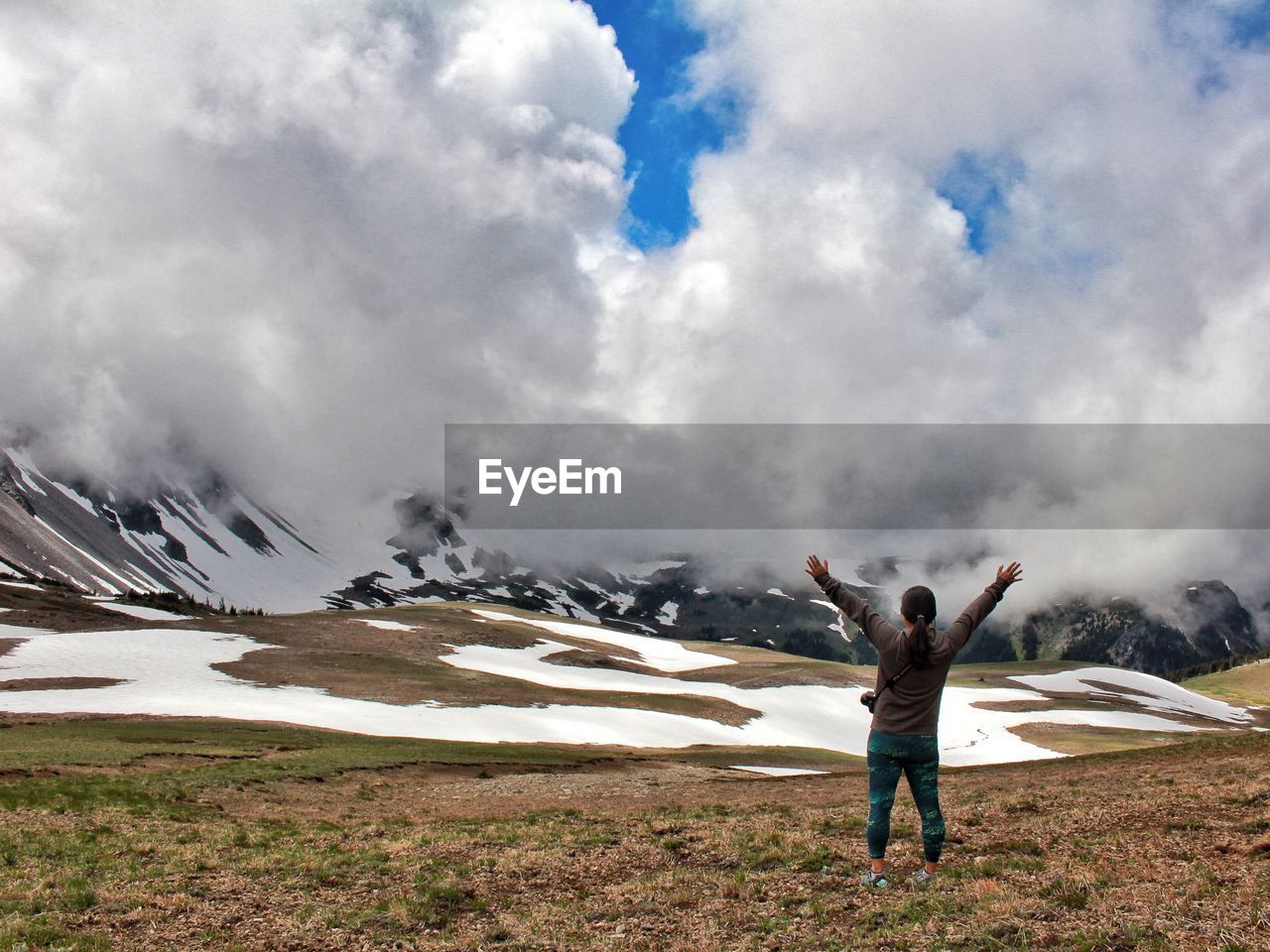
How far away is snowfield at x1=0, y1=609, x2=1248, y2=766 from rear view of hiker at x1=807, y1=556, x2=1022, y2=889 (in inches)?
1768

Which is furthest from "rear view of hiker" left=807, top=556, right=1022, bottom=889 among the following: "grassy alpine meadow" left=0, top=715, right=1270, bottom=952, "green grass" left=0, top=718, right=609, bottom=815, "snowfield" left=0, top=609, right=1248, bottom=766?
"snowfield" left=0, top=609, right=1248, bottom=766

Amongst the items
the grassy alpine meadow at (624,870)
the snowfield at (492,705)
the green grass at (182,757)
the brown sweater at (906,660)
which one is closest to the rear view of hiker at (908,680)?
the brown sweater at (906,660)

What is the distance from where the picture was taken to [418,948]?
11.7 metres

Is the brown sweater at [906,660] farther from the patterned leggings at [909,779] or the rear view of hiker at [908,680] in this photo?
the patterned leggings at [909,779]

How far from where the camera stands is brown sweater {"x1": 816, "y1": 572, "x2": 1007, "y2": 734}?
11781 mm

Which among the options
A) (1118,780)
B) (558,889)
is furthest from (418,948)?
(1118,780)

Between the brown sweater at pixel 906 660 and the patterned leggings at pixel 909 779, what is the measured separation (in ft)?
0.55

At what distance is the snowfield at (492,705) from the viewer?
54625mm

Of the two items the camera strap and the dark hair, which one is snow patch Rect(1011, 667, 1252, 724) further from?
the dark hair

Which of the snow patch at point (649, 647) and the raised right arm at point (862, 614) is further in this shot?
the snow patch at point (649, 647)

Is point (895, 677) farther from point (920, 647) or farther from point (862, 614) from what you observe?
point (862, 614)

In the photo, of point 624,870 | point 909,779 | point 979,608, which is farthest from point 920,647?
point 624,870

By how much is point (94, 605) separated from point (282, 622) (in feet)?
73.5

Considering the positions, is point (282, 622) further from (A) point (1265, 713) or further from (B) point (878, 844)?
(A) point (1265, 713)
